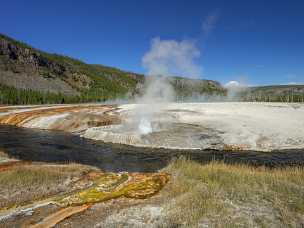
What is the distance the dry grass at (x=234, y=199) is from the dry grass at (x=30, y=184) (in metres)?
6.77

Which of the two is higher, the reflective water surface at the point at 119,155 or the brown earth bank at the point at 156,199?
the brown earth bank at the point at 156,199

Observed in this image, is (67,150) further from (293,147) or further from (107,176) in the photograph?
(293,147)

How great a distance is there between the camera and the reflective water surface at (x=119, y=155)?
29.3m

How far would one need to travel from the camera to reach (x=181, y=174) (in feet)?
61.3

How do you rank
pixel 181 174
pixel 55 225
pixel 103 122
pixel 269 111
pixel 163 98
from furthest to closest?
1. pixel 163 98
2. pixel 269 111
3. pixel 103 122
4. pixel 181 174
5. pixel 55 225

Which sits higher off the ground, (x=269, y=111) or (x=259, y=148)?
(x=269, y=111)

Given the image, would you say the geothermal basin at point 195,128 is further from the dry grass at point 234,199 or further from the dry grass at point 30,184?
the dry grass at point 234,199

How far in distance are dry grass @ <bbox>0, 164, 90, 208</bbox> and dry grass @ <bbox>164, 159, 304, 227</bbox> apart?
677cm

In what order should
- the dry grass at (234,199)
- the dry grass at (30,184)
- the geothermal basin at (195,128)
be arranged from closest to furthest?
the dry grass at (234,199) < the dry grass at (30,184) < the geothermal basin at (195,128)

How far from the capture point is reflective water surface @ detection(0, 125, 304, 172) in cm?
2932

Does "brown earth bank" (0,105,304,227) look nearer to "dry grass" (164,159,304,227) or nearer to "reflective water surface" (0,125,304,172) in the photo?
"dry grass" (164,159,304,227)

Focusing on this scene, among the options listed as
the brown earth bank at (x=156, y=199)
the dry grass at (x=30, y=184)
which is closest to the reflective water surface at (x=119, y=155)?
the dry grass at (x=30, y=184)

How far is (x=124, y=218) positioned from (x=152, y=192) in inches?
139

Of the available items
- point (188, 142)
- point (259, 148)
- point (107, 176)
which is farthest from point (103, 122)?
point (107, 176)
